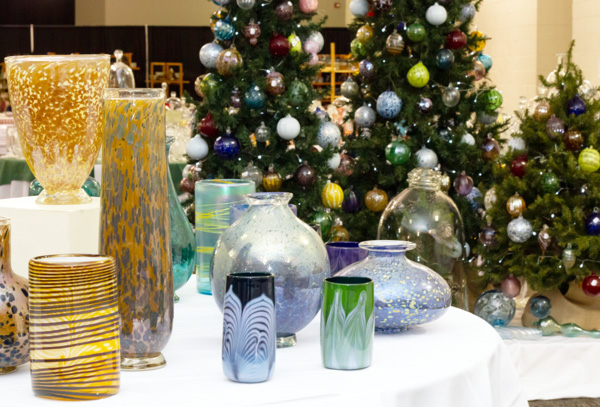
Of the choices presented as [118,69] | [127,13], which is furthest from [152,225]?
[127,13]

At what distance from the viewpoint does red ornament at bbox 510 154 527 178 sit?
327 centimetres

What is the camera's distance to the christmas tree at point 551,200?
308 cm

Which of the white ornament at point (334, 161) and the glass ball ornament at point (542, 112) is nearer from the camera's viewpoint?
the glass ball ornament at point (542, 112)

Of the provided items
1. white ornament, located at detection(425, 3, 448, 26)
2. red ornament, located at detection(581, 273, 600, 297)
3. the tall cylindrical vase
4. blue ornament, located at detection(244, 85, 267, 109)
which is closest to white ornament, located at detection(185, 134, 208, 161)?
blue ornament, located at detection(244, 85, 267, 109)

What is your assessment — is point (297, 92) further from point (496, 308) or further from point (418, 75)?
point (496, 308)

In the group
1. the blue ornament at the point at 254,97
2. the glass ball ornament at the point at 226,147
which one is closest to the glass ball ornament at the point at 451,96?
the blue ornament at the point at 254,97

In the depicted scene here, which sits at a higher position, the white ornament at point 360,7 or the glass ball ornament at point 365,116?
the white ornament at point 360,7

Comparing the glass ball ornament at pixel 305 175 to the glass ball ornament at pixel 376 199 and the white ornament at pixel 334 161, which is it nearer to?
the white ornament at pixel 334 161

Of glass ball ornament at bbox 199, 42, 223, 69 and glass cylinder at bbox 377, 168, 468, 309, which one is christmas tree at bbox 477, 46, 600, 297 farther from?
glass ball ornament at bbox 199, 42, 223, 69

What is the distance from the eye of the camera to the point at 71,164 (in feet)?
4.99

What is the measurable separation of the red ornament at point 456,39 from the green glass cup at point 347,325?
2749 mm

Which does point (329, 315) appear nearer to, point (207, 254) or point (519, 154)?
point (207, 254)

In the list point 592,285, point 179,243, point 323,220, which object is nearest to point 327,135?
point 323,220

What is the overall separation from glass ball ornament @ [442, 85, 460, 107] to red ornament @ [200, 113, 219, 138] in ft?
3.26
